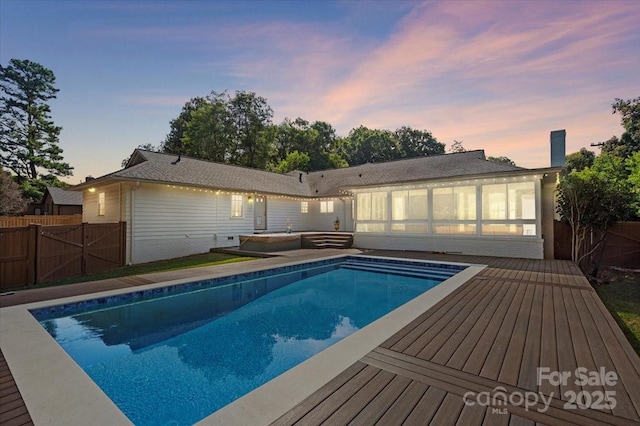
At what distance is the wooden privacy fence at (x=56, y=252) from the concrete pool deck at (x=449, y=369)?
380cm

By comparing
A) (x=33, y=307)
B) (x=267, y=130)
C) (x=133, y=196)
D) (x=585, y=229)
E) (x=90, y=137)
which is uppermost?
(x=267, y=130)

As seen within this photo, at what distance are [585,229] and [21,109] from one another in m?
43.1

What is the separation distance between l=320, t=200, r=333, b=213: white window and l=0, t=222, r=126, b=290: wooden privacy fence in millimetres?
10386

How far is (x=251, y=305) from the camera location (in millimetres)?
6441

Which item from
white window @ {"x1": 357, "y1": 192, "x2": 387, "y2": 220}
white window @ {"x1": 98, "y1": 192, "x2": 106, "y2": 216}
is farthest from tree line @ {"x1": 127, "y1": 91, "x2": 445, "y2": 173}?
white window @ {"x1": 98, "y1": 192, "x2": 106, "y2": 216}

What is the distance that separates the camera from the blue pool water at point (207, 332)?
3.17 meters

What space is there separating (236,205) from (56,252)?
703cm

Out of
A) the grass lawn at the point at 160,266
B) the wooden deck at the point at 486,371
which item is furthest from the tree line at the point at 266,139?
the wooden deck at the point at 486,371

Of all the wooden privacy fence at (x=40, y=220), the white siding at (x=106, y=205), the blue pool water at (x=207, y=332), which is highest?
the white siding at (x=106, y=205)

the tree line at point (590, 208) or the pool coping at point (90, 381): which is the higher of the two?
the tree line at point (590, 208)

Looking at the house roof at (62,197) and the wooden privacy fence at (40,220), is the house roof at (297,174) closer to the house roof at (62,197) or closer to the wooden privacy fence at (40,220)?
the wooden privacy fence at (40,220)

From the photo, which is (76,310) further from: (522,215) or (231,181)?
(522,215)

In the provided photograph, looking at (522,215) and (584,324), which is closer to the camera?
(584,324)

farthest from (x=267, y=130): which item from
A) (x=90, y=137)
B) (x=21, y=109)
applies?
(x=21, y=109)
